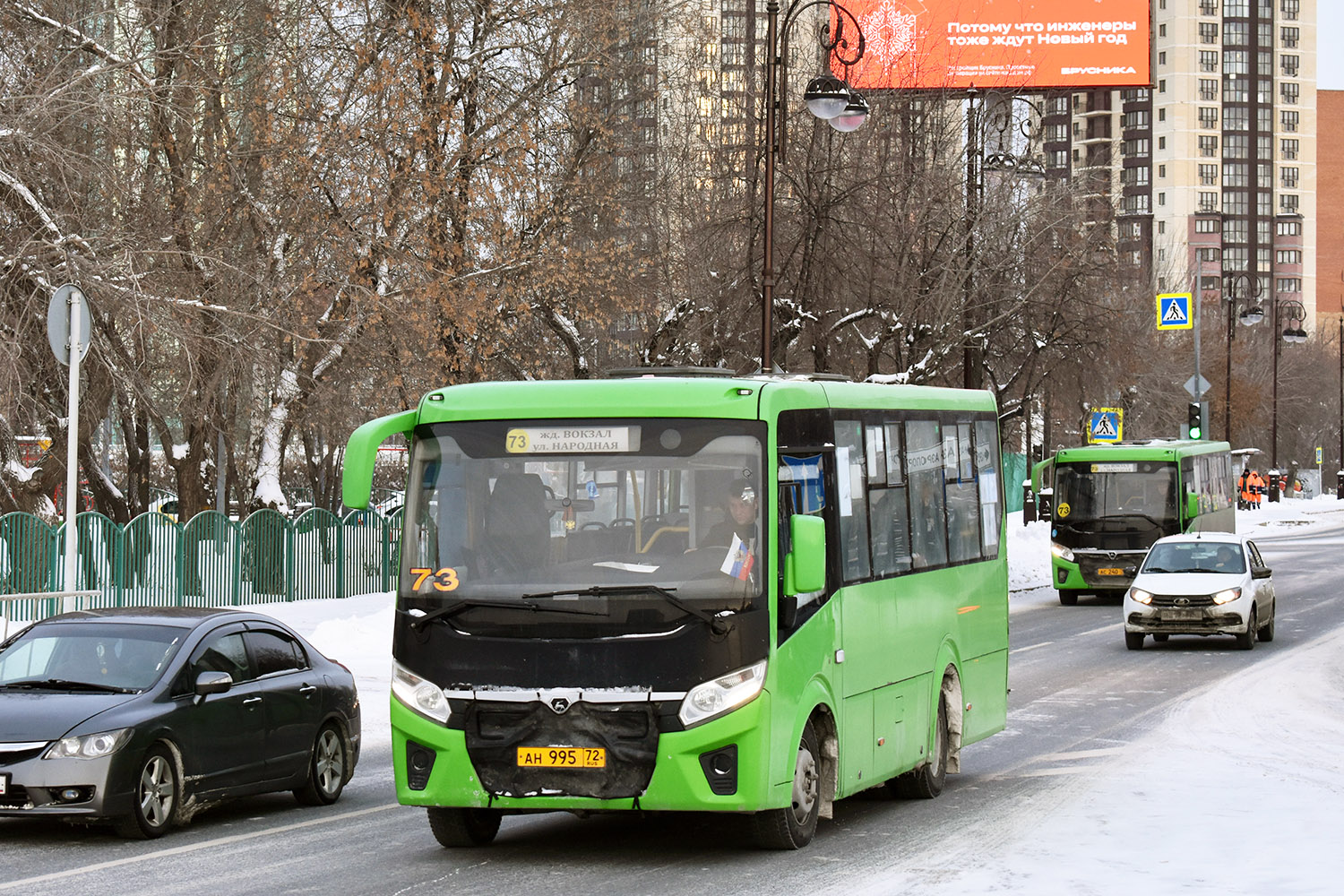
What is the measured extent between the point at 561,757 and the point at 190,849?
2475 mm

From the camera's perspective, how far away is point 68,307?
1560cm

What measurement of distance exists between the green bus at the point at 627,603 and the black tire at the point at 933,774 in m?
1.64

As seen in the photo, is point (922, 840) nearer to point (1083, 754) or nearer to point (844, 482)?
point (844, 482)

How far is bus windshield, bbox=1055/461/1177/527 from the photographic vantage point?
121 ft

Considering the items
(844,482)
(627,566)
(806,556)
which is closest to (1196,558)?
(844,482)

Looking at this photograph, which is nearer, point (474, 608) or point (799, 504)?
point (474, 608)

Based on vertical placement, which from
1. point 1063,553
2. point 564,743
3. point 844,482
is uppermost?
point 844,482

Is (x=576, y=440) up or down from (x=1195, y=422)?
up

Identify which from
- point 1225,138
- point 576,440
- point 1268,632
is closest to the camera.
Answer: point 576,440

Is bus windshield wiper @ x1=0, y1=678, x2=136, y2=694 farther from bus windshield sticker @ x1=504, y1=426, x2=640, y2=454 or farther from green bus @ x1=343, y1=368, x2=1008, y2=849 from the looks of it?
bus windshield sticker @ x1=504, y1=426, x2=640, y2=454

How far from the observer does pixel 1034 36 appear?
59312 millimetres

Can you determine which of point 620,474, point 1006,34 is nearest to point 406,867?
point 620,474

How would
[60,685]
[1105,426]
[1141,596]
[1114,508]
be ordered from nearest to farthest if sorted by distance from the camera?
[60,685]
[1141,596]
[1114,508]
[1105,426]

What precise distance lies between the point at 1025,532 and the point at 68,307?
38185 millimetres
